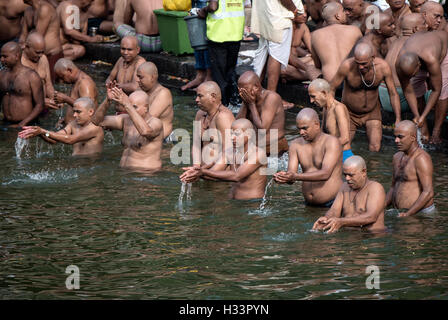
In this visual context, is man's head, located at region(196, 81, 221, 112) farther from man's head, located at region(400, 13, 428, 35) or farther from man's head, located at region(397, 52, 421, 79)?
man's head, located at region(400, 13, 428, 35)

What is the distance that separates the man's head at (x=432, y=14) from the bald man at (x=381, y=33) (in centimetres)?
39

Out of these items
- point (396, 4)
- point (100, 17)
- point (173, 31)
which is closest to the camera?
point (396, 4)

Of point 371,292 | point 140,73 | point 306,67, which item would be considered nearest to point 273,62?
point 306,67

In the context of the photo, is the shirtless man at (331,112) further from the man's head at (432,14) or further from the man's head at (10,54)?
the man's head at (10,54)

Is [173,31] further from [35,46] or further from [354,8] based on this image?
[354,8]

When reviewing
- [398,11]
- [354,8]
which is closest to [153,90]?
[354,8]

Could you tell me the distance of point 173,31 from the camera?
15.0m

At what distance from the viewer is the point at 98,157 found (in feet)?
35.6

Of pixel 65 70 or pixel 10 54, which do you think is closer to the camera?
pixel 65 70

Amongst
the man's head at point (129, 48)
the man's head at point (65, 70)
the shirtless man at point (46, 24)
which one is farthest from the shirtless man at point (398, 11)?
the shirtless man at point (46, 24)

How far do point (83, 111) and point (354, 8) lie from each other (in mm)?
3725

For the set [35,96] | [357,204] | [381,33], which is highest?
[381,33]

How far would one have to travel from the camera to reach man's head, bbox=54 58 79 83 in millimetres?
11383

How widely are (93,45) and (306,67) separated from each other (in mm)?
5319
